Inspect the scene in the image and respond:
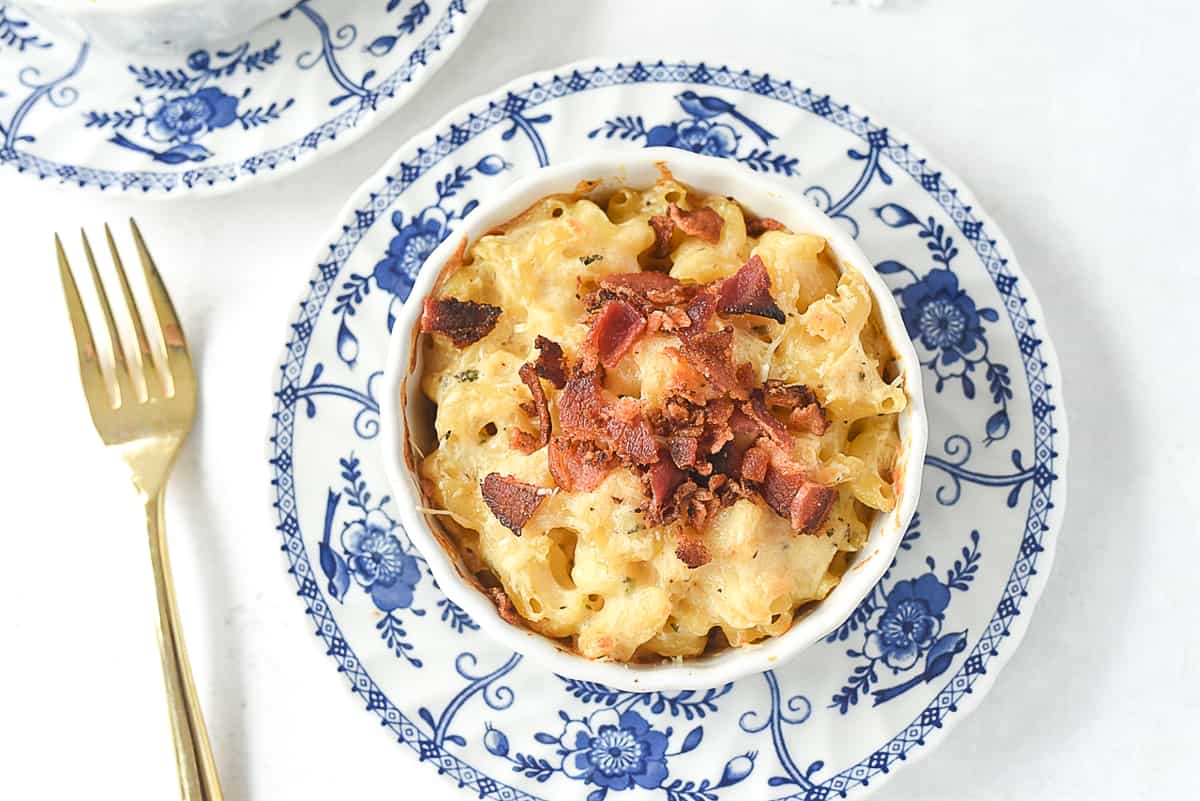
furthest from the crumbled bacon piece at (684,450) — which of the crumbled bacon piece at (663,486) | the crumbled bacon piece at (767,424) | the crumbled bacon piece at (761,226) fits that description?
the crumbled bacon piece at (761,226)

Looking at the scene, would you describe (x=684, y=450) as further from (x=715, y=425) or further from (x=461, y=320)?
(x=461, y=320)

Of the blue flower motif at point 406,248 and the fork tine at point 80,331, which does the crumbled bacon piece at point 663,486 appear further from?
the fork tine at point 80,331

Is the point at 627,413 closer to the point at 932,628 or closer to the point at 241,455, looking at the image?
the point at 932,628

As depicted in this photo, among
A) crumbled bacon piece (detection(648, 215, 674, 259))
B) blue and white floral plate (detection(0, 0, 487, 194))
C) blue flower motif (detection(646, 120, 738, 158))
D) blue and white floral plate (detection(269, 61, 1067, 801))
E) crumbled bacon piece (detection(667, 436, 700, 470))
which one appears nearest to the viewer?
crumbled bacon piece (detection(667, 436, 700, 470))

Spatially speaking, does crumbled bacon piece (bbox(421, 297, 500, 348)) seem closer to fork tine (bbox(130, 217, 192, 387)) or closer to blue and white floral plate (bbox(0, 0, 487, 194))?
blue and white floral plate (bbox(0, 0, 487, 194))

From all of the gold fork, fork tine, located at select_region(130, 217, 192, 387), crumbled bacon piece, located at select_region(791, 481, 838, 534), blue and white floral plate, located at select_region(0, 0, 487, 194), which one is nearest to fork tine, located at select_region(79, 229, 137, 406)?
the gold fork

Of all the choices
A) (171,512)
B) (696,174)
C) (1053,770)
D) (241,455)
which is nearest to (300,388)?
(241,455)

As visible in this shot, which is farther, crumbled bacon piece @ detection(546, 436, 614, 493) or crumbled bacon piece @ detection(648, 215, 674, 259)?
crumbled bacon piece @ detection(648, 215, 674, 259)
